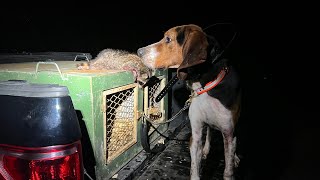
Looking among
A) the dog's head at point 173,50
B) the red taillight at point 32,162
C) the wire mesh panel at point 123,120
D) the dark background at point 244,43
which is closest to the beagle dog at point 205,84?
the dog's head at point 173,50

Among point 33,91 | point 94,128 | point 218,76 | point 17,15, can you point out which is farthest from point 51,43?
point 33,91

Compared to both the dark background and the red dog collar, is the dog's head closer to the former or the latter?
the red dog collar

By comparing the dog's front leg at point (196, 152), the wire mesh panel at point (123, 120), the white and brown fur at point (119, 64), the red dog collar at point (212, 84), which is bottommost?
the dog's front leg at point (196, 152)

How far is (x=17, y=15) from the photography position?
4660 millimetres

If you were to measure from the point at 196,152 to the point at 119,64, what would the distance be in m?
1.47

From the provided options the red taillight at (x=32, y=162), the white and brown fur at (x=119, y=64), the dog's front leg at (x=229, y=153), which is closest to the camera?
the red taillight at (x=32, y=162)

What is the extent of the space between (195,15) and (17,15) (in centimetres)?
617

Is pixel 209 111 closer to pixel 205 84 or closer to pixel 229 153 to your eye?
pixel 205 84

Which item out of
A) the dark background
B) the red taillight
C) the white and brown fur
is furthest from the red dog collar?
the red taillight

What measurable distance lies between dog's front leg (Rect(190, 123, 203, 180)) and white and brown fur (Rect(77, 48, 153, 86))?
0.95m

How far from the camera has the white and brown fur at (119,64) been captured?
284 centimetres

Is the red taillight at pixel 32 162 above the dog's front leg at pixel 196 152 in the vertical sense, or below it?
above

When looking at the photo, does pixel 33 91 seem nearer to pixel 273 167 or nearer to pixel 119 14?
pixel 273 167

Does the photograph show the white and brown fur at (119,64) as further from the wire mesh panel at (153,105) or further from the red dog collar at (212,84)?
the red dog collar at (212,84)
